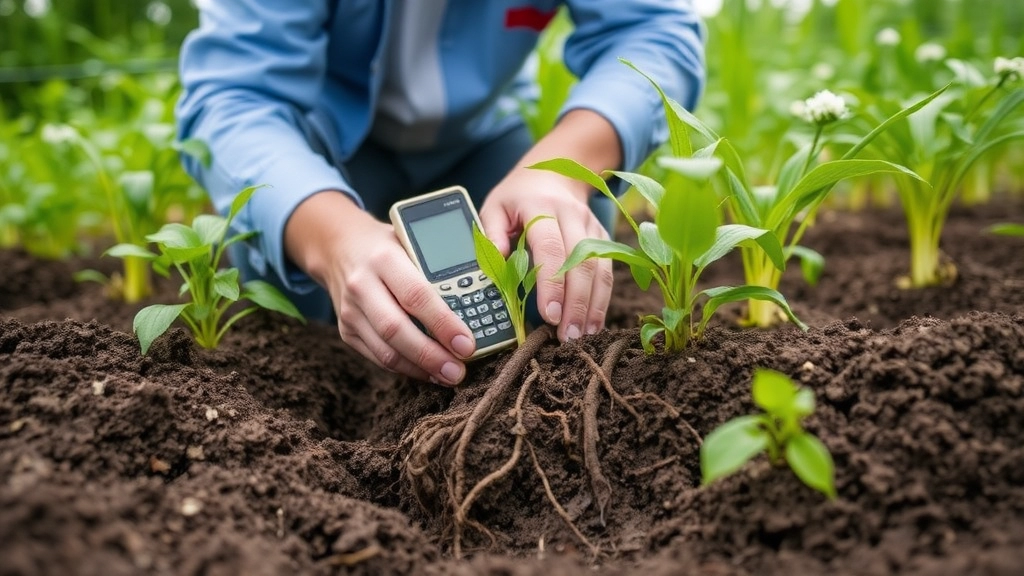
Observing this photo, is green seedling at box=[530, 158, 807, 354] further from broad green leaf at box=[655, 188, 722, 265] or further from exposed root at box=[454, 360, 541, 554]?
exposed root at box=[454, 360, 541, 554]

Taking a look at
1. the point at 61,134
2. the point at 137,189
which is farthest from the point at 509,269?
the point at 61,134

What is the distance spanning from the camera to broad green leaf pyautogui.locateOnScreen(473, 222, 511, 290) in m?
1.16

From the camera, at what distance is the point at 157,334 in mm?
1241

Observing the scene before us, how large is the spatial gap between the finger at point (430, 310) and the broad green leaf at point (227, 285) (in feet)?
1.06

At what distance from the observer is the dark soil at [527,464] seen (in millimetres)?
864

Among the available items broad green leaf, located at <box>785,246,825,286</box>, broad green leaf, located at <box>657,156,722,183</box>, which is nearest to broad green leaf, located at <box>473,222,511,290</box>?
broad green leaf, located at <box>657,156,722,183</box>

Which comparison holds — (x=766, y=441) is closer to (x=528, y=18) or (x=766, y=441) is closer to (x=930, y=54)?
(x=528, y=18)

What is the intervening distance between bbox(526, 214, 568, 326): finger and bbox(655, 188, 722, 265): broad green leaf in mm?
220

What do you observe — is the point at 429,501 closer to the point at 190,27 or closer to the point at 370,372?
the point at 370,372

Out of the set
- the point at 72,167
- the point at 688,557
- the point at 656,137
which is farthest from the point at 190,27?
the point at 688,557

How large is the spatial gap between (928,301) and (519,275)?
983 millimetres

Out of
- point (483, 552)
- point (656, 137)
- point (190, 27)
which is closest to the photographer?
point (483, 552)

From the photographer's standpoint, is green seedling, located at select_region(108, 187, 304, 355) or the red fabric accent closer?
green seedling, located at select_region(108, 187, 304, 355)

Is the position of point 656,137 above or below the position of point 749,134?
above
